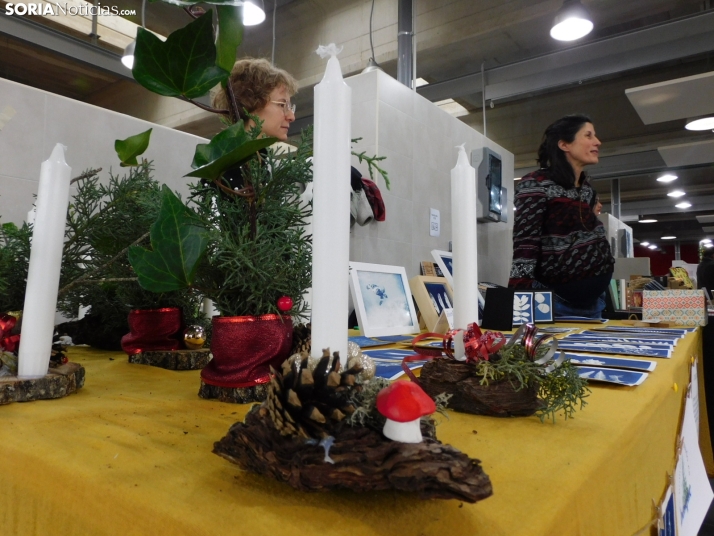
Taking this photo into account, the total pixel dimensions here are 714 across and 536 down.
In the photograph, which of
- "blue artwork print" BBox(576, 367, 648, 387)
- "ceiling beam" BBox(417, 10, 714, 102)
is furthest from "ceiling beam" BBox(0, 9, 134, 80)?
"blue artwork print" BBox(576, 367, 648, 387)

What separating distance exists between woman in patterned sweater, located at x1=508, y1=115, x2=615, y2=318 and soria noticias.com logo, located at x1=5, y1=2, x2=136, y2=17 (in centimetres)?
297

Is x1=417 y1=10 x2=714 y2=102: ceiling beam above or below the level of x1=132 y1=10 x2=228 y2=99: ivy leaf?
above

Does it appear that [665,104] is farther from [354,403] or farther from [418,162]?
[354,403]

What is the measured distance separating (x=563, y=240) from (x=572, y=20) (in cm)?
165

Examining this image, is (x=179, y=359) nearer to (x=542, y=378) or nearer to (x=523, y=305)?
(x=542, y=378)

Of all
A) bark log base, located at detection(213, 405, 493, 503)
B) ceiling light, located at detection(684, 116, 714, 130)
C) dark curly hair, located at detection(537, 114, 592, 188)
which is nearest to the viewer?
bark log base, located at detection(213, 405, 493, 503)

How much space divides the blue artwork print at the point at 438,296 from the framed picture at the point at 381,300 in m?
0.09

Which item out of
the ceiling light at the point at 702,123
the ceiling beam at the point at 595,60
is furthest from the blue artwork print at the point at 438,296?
the ceiling light at the point at 702,123

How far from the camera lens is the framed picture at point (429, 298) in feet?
4.72

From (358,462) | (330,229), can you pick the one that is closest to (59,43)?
(330,229)

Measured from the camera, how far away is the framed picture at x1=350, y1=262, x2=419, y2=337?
1.23 m

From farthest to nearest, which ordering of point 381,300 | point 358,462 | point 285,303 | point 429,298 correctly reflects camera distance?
point 429,298 < point 381,300 < point 285,303 < point 358,462

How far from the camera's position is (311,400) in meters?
0.28

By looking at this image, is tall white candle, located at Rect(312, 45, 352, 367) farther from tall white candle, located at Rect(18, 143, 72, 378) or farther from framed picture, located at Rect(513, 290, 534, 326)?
framed picture, located at Rect(513, 290, 534, 326)
